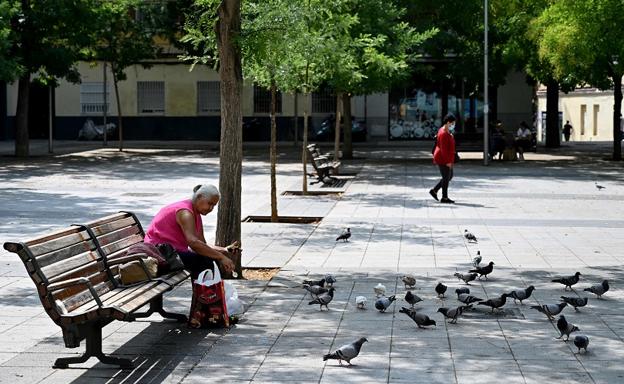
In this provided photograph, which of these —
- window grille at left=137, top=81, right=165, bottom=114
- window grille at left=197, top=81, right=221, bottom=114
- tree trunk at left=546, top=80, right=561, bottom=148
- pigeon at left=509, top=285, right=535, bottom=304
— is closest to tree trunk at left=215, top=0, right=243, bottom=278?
pigeon at left=509, top=285, right=535, bottom=304

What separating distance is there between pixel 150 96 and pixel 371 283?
42367 millimetres

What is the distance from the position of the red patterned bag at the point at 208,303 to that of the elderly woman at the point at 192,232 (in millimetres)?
221

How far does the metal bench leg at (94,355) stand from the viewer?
7873 millimetres

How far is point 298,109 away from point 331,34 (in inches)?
1317

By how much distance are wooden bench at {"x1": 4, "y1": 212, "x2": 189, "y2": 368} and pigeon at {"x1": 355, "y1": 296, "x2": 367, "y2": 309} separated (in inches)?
68.8

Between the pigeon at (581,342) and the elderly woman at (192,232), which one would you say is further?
the elderly woman at (192,232)

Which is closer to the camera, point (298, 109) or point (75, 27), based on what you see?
point (75, 27)

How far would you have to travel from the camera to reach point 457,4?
3603 cm

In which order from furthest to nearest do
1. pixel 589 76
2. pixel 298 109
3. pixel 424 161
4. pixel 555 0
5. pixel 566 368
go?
pixel 298 109 < pixel 424 161 < pixel 589 76 < pixel 555 0 < pixel 566 368

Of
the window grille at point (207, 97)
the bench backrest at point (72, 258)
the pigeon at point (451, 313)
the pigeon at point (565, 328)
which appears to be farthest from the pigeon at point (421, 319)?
the window grille at point (207, 97)

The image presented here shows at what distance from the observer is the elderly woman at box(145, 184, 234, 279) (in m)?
9.48

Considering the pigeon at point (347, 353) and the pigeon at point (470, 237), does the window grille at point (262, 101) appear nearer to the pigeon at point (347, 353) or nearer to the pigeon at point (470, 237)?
the pigeon at point (470, 237)

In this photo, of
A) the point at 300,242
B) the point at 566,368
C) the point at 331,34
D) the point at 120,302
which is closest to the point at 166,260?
the point at 120,302

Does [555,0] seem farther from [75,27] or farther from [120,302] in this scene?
[120,302]
